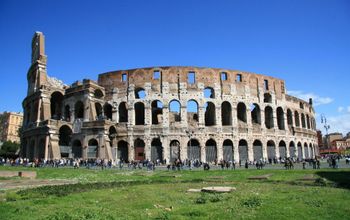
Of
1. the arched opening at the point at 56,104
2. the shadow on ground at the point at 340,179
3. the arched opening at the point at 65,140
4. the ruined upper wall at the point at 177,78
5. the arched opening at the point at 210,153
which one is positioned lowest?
A: the shadow on ground at the point at 340,179

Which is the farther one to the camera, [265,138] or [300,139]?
[300,139]

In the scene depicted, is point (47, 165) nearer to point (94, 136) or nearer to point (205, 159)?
point (94, 136)

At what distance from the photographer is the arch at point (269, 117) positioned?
147ft

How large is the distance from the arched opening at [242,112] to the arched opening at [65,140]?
74.8ft

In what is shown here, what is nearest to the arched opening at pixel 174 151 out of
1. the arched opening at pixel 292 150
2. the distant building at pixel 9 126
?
the arched opening at pixel 292 150

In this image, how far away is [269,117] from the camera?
45688 mm

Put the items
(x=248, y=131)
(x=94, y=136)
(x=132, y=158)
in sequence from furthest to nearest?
(x=248, y=131) → (x=132, y=158) → (x=94, y=136)

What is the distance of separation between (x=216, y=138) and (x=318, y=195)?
96.5 ft

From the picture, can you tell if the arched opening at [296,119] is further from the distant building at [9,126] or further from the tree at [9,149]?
the distant building at [9,126]

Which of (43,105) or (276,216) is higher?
(43,105)

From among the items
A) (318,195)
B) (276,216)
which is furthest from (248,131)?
(276,216)

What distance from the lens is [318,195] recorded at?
1054 centimetres

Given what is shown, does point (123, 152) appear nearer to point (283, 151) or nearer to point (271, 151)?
point (271, 151)

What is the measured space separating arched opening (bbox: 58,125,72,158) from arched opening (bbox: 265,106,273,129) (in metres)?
27.3
